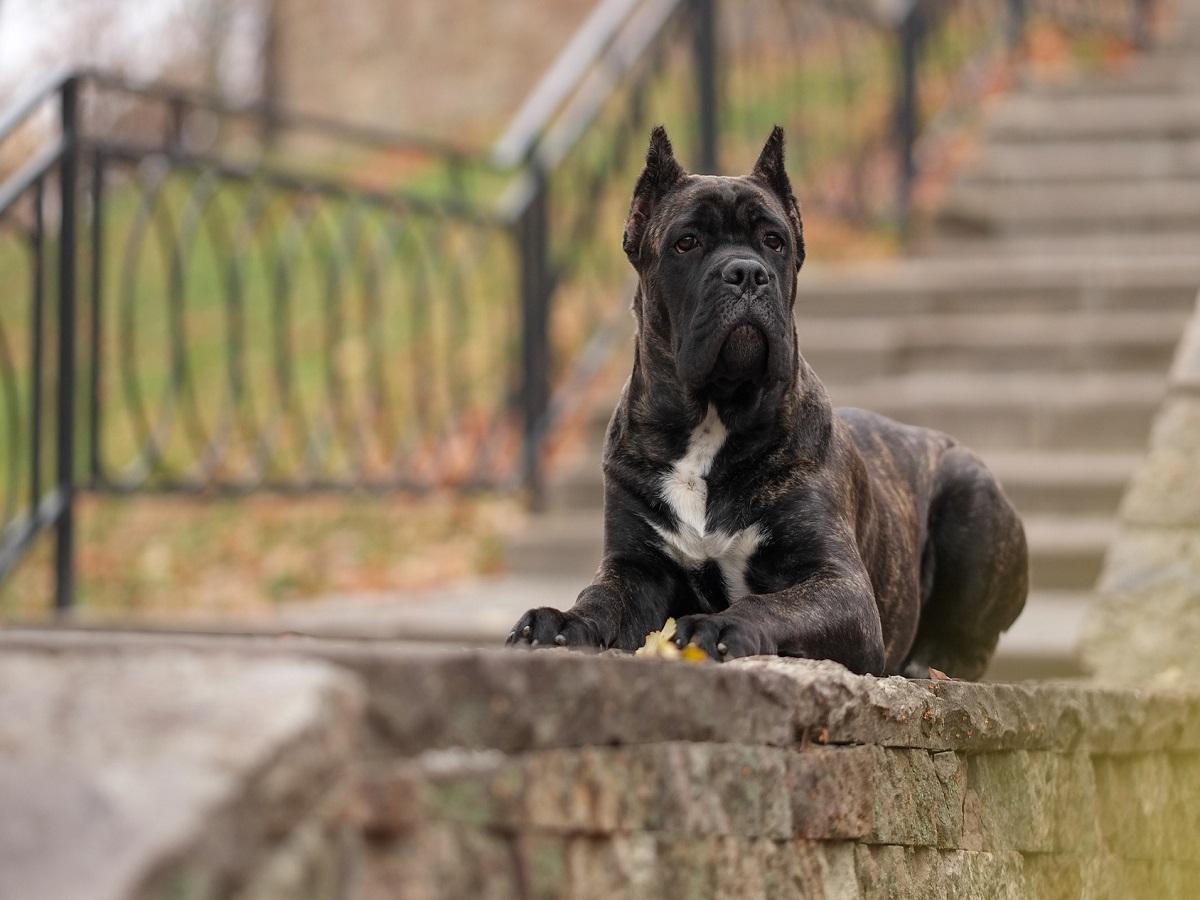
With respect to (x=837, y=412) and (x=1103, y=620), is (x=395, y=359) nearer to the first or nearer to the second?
(x=1103, y=620)

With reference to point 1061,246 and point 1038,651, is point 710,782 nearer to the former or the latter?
point 1038,651

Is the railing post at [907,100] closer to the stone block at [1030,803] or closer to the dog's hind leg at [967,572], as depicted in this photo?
the dog's hind leg at [967,572]

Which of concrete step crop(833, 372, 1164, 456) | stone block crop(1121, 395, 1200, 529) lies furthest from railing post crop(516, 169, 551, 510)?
stone block crop(1121, 395, 1200, 529)

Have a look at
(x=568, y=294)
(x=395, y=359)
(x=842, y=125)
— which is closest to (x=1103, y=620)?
(x=568, y=294)

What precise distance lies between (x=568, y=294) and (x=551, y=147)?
5.66ft

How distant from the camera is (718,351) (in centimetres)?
353

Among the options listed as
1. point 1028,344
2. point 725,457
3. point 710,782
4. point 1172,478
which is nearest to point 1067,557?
point 1172,478

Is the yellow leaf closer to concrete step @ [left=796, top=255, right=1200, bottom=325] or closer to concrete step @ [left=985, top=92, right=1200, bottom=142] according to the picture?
concrete step @ [left=796, top=255, right=1200, bottom=325]

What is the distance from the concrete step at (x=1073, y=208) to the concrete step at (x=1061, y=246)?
1.9 inches

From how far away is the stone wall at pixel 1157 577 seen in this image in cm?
555

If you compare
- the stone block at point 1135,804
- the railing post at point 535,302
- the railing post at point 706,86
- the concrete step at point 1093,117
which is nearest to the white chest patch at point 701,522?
the stone block at point 1135,804

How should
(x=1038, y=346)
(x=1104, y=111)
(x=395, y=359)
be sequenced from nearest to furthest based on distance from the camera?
(x=1038, y=346) < (x=1104, y=111) < (x=395, y=359)

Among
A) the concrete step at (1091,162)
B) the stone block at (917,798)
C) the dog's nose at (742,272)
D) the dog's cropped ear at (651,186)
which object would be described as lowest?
the stone block at (917,798)

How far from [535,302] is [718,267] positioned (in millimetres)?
5685
